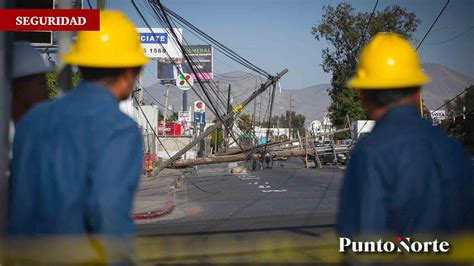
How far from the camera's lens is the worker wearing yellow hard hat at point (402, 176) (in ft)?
8.43

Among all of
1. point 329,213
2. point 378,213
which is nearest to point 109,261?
point 378,213

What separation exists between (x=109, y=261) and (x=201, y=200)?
17384mm

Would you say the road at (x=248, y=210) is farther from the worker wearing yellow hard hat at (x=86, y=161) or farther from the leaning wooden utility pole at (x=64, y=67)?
the worker wearing yellow hard hat at (x=86, y=161)

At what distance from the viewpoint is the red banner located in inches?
152

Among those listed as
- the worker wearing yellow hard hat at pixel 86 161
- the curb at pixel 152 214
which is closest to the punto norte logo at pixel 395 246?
the worker wearing yellow hard hat at pixel 86 161

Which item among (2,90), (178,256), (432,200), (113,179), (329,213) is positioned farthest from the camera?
(329,213)

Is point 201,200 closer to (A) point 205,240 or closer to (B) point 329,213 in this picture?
(B) point 329,213

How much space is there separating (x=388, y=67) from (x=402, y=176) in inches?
22.3

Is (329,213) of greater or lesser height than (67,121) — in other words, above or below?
below

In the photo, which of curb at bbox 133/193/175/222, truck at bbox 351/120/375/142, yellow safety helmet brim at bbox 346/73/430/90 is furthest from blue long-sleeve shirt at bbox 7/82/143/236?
curb at bbox 133/193/175/222

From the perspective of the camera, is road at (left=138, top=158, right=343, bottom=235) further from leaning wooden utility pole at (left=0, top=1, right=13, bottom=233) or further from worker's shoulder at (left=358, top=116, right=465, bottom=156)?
worker's shoulder at (left=358, top=116, right=465, bottom=156)

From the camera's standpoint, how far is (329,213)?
46.1 ft

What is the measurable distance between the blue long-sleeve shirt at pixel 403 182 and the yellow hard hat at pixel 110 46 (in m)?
1.02

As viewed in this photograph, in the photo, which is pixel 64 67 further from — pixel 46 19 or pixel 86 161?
pixel 86 161
